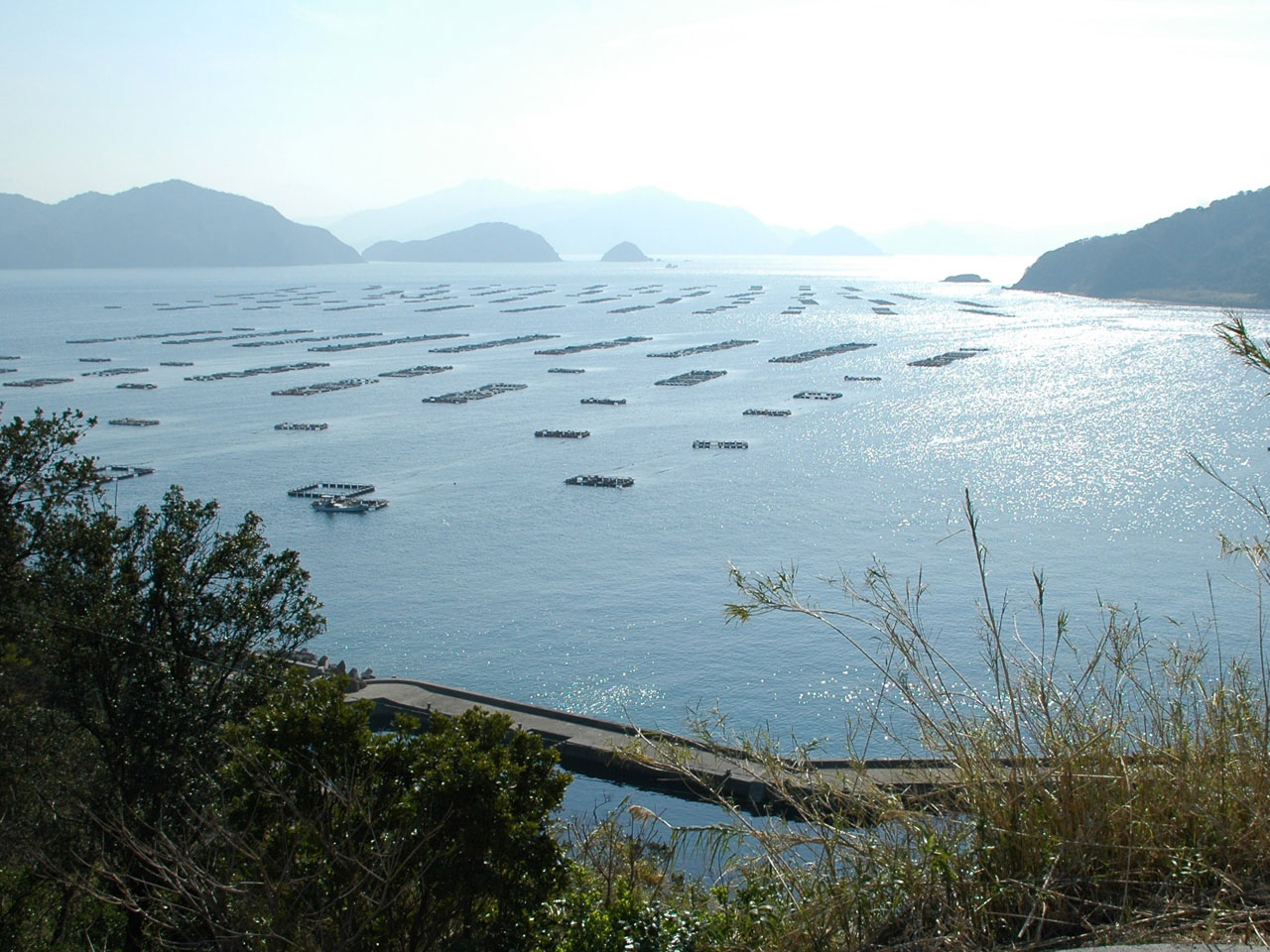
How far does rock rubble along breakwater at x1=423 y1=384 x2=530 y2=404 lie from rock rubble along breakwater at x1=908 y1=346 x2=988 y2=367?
23229 mm

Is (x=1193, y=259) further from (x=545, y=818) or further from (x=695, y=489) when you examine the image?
(x=545, y=818)

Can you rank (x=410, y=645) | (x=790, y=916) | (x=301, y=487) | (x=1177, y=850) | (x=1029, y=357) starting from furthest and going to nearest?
(x=1029, y=357) → (x=301, y=487) → (x=410, y=645) → (x=790, y=916) → (x=1177, y=850)

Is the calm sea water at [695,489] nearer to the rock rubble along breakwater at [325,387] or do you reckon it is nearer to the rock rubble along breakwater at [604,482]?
the rock rubble along breakwater at [604,482]

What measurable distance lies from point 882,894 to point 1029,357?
62.9m

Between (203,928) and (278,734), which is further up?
(278,734)

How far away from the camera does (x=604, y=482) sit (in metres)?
33.9

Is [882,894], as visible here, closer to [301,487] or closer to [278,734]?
[278,734]

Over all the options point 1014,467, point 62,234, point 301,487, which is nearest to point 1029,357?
point 1014,467

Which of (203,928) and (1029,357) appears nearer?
(203,928)

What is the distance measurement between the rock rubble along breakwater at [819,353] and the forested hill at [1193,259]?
143 feet

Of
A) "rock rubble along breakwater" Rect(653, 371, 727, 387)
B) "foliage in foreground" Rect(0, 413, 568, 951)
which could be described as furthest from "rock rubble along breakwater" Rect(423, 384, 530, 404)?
"foliage in foreground" Rect(0, 413, 568, 951)

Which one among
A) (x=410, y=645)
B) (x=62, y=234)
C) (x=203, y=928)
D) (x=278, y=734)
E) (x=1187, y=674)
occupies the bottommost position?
(x=410, y=645)

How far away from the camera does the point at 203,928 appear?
6.01m

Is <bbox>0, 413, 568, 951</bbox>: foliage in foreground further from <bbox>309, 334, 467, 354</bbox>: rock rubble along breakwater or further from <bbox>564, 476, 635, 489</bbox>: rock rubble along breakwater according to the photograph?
<bbox>309, 334, 467, 354</bbox>: rock rubble along breakwater
